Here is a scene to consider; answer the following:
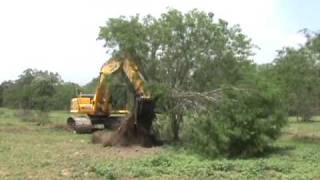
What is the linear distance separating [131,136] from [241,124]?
19.8ft

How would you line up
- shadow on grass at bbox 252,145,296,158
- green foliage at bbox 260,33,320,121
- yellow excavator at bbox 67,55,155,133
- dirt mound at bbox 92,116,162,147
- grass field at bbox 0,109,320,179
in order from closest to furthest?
1. grass field at bbox 0,109,320,179
2. shadow on grass at bbox 252,145,296,158
3. dirt mound at bbox 92,116,162,147
4. yellow excavator at bbox 67,55,155,133
5. green foliage at bbox 260,33,320,121

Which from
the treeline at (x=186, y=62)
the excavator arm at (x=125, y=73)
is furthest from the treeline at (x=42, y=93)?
the treeline at (x=186, y=62)

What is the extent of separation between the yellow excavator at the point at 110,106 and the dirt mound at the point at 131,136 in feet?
0.40

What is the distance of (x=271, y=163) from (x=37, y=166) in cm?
599

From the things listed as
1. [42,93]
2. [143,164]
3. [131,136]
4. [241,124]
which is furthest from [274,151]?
[42,93]

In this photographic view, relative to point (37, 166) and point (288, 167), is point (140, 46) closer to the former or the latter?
point (37, 166)

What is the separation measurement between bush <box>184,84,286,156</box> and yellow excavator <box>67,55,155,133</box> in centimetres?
425

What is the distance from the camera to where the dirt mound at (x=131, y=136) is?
23.5m

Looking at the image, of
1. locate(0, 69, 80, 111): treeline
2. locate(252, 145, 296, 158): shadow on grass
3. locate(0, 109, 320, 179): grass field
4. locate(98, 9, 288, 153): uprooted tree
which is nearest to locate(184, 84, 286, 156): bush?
locate(252, 145, 296, 158): shadow on grass

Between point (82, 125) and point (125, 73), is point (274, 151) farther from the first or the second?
point (82, 125)

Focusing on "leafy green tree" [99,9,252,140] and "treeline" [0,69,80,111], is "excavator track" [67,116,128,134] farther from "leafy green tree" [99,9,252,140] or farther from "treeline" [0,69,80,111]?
"treeline" [0,69,80,111]

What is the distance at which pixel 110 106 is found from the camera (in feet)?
106

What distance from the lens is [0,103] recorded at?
98.2 metres

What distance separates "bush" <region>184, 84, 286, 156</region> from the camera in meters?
18.8
